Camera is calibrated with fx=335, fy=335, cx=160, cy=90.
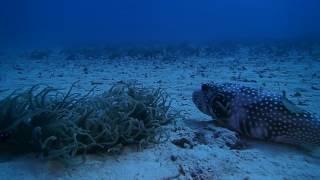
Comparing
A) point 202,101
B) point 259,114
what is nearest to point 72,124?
point 202,101

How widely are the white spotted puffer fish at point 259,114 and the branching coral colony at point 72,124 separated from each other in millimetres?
939

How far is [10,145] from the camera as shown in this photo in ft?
11.4

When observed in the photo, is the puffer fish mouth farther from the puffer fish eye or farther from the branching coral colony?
the branching coral colony

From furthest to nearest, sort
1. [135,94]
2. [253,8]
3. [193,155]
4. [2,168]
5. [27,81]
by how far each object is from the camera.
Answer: [253,8] < [27,81] < [135,94] < [193,155] < [2,168]

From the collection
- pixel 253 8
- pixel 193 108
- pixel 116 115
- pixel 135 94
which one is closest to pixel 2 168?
pixel 116 115

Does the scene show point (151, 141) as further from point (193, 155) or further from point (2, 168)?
point (2, 168)

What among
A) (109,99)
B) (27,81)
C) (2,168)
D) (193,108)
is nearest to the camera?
(2,168)

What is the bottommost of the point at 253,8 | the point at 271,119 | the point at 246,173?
the point at 246,173

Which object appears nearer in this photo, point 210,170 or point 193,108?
point 210,170

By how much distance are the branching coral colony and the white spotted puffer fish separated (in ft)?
3.08

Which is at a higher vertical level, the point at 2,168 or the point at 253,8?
the point at 253,8

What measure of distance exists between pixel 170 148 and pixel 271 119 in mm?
1337

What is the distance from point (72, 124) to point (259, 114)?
2353 mm

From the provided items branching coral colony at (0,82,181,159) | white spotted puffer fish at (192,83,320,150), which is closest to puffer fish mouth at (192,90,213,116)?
white spotted puffer fish at (192,83,320,150)
